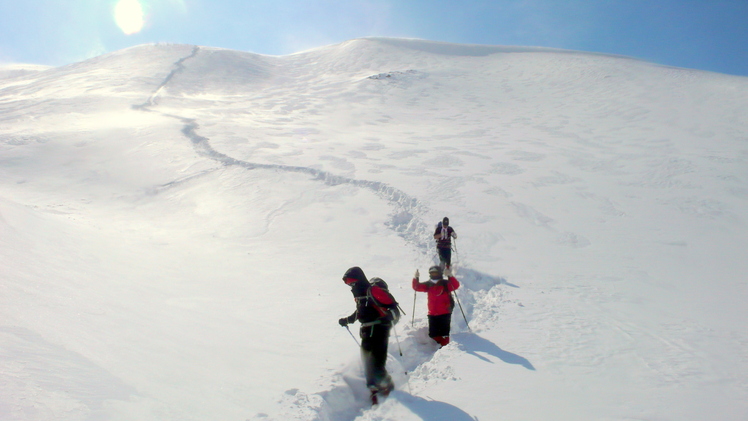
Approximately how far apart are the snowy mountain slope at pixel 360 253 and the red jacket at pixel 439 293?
636 millimetres

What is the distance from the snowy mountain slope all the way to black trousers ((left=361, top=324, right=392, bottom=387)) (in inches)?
12.0

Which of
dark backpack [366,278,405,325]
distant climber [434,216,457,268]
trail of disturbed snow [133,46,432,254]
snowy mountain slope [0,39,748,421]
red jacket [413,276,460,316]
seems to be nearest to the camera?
snowy mountain slope [0,39,748,421]

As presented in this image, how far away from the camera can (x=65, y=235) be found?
8.65 metres

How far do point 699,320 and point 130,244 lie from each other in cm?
1184

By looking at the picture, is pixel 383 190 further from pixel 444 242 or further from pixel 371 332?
pixel 371 332

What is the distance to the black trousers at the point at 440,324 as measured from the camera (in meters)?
6.16

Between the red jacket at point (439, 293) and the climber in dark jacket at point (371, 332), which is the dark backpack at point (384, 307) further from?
the red jacket at point (439, 293)

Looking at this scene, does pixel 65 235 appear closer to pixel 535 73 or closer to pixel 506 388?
pixel 506 388

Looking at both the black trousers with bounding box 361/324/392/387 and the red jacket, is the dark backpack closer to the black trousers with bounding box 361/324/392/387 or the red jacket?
the black trousers with bounding box 361/324/392/387

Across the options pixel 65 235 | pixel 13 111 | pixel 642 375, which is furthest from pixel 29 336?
pixel 13 111

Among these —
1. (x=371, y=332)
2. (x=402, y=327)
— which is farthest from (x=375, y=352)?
(x=402, y=327)

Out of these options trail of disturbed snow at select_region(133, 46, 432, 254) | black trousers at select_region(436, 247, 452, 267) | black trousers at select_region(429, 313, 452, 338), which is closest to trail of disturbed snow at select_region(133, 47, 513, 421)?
trail of disturbed snow at select_region(133, 46, 432, 254)

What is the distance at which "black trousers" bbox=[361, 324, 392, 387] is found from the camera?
5070mm

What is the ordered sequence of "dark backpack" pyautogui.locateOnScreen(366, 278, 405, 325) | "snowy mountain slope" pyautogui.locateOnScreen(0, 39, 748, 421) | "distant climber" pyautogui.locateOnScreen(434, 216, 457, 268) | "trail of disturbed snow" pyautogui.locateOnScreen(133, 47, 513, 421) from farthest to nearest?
"distant climber" pyautogui.locateOnScreen(434, 216, 457, 268) → "dark backpack" pyautogui.locateOnScreen(366, 278, 405, 325) → "trail of disturbed snow" pyautogui.locateOnScreen(133, 47, 513, 421) → "snowy mountain slope" pyautogui.locateOnScreen(0, 39, 748, 421)
